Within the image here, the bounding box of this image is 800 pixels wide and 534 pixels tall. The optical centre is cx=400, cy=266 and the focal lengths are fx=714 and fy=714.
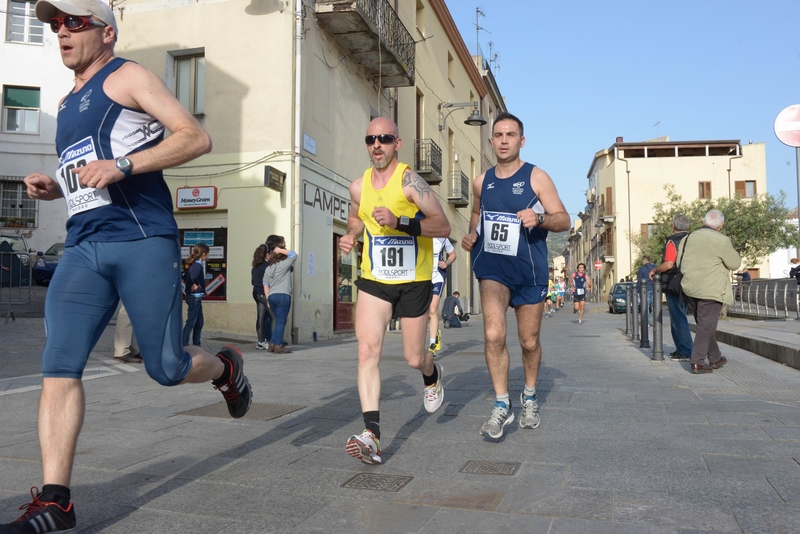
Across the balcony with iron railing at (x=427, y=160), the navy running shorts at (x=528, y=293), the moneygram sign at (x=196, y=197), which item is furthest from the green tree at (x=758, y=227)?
the navy running shorts at (x=528, y=293)

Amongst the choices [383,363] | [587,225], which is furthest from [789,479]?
[587,225]

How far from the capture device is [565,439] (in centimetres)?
443

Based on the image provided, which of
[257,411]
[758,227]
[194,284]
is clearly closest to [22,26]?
[194,284]

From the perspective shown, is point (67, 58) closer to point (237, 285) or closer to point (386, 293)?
point (386, 293)

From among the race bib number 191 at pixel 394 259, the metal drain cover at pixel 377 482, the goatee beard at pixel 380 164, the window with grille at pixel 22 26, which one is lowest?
the metal drain cover at pixel 377 482

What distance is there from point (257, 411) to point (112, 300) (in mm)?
2692

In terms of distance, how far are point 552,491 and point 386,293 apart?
4.92 ft

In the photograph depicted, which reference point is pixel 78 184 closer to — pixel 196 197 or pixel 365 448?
pixel 365 448

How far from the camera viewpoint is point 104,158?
2.93 m

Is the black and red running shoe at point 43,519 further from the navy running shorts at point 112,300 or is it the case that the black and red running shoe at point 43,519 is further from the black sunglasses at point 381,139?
the black sunglasses at point 381,139

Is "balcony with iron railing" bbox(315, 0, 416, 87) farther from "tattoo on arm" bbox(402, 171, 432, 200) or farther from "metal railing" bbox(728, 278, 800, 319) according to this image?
"tattoo on arm" bbox(402, 171, 432, 200)

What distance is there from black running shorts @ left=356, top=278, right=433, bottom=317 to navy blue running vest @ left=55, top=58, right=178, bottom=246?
4.74 feet

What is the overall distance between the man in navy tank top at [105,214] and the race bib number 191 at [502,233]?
2272 mm

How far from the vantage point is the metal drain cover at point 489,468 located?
143 inches
